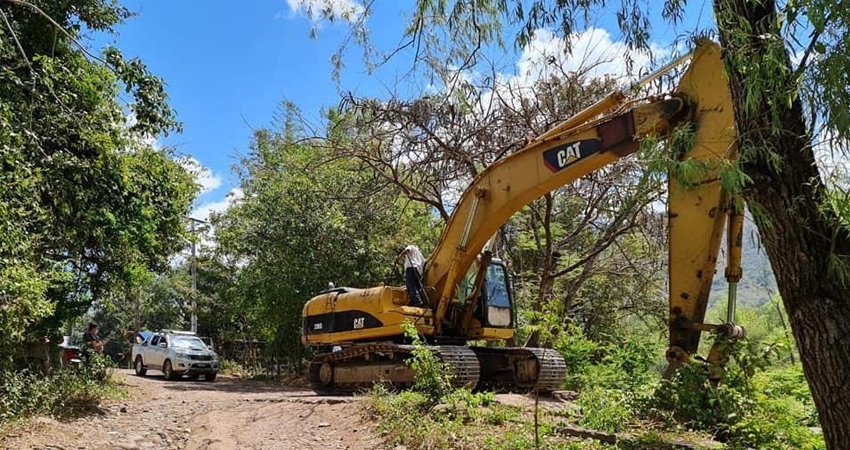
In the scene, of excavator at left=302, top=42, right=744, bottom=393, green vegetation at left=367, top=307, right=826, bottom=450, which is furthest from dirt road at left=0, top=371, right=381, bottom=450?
excavator at left=302, top=42, right=744, bottom=393

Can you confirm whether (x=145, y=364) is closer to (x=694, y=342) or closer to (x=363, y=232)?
(x=363, y=232)

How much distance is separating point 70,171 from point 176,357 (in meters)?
11.0

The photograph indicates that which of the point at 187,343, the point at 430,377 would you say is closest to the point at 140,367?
the point at 187,343

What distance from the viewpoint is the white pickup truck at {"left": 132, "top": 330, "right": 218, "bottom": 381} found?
62.0 feet

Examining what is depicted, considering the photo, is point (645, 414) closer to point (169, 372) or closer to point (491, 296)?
point (491, 296)

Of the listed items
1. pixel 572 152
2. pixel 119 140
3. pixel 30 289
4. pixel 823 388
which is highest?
pixel 119 140

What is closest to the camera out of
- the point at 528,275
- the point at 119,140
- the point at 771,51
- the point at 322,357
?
the point at 771,51

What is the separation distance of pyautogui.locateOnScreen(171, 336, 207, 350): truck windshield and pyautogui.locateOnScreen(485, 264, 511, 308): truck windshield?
12.3 metres

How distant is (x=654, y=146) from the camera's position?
3.72 m

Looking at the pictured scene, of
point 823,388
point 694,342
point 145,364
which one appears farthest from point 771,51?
point 145,364

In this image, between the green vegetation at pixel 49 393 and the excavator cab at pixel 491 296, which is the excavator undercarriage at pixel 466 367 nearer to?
the excavator cab at pixel 491 296

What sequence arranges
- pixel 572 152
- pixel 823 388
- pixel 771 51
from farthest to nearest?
1. pixel 572 152
2. pixel 823 388
3. pixel 771 51

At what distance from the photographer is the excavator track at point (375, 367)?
8.91 metres

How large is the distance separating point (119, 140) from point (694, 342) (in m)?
7.95
